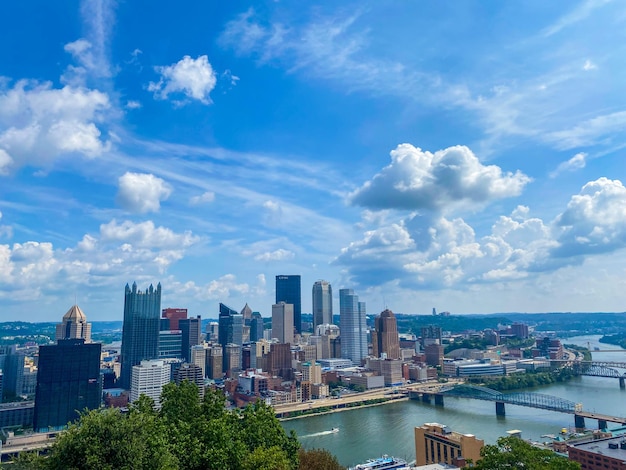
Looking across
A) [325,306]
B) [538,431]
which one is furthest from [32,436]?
[325,306]

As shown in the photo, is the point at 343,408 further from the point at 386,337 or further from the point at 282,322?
the point at 282,322

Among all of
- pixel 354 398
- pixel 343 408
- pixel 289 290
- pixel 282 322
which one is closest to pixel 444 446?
pixel 343 408

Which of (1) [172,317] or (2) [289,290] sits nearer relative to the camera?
(1) [172,317]

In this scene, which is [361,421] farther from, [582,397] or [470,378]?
[470,378]

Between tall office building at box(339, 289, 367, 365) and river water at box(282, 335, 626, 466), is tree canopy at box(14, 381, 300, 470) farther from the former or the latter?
tall office building at box(339, 289, 367, 365)

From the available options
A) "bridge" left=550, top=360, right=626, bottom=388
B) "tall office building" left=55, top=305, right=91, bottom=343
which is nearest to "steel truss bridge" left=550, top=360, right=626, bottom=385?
"bridge" left=550, top=360, right=626, bottom=388

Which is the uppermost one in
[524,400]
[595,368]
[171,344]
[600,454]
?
[171,344]
